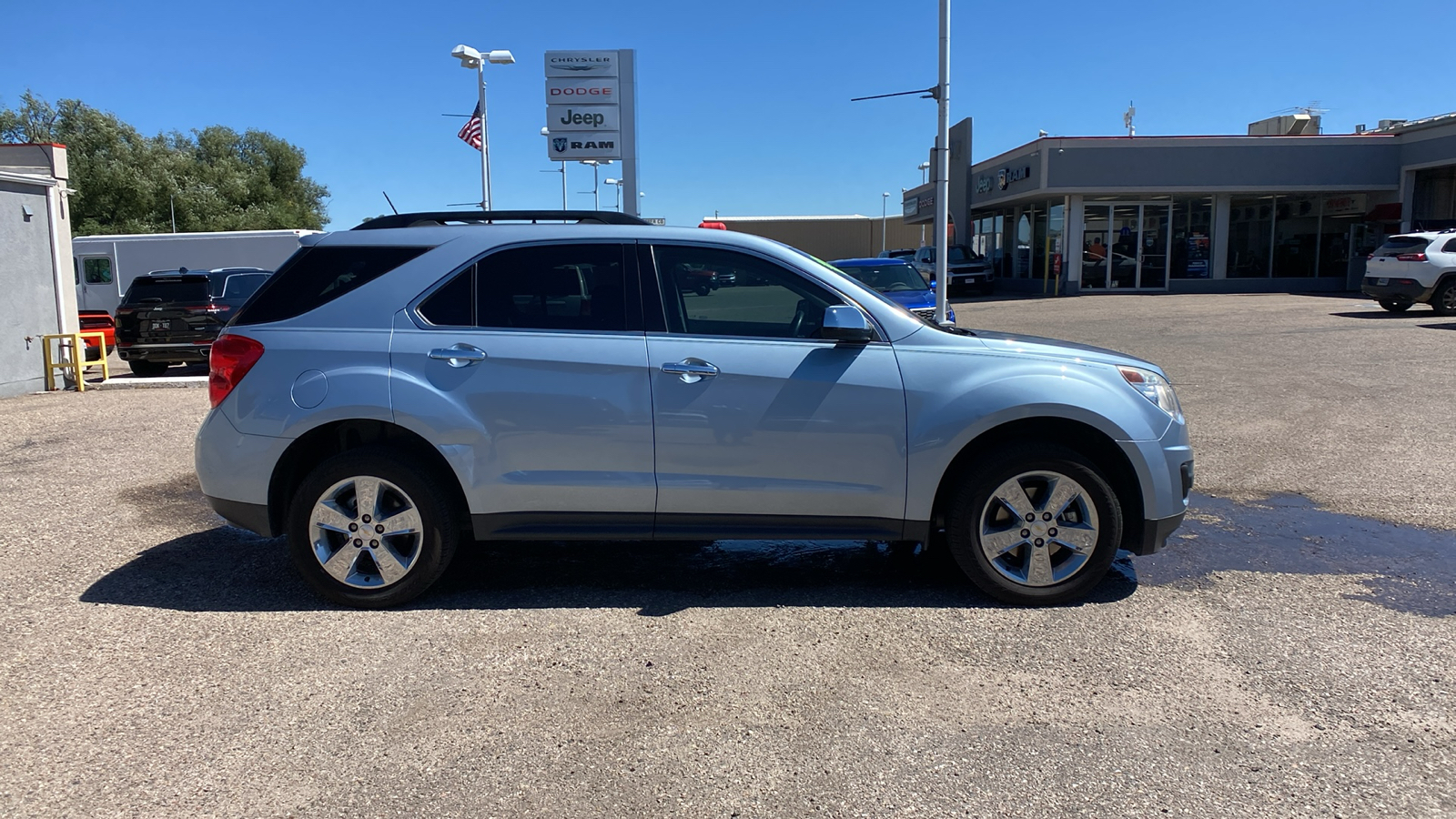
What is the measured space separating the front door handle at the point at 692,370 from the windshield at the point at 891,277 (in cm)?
1174

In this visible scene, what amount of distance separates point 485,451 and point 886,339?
195cm

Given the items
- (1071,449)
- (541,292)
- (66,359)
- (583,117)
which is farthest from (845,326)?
(583,117)

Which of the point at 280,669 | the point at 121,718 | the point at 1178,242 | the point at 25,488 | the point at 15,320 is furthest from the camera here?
the point at 1178,242

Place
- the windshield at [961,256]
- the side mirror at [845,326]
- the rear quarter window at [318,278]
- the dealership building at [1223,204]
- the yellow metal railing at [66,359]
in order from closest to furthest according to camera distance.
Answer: the side mirror at [845,326] < the rear quarter window at [318,278] < the yellow metal railing at [66,359] < the dealership building at [1223,204] < the windshield at [961,256]

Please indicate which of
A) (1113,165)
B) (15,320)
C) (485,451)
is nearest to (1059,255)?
(1113,165)

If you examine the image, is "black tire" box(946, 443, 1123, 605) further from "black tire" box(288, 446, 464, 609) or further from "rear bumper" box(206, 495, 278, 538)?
"rear bumper" box(206, 495, 278, 538)

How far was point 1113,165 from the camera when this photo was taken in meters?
29.6

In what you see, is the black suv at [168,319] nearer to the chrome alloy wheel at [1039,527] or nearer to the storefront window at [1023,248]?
the chrome alloy wheel at [1039,527]

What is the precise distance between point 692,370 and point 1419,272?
21239 millimetres

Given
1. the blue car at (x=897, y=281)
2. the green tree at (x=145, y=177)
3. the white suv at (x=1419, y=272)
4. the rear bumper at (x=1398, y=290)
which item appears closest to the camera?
the blue car at (x=897, y=281)

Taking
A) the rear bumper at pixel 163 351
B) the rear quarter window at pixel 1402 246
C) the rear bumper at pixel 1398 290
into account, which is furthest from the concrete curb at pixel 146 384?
the rear quarter window at pixel 1402 246

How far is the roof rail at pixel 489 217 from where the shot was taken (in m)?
4.86

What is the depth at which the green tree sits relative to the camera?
4922cm

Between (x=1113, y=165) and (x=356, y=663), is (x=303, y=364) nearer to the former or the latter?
(x=356, y=663)
